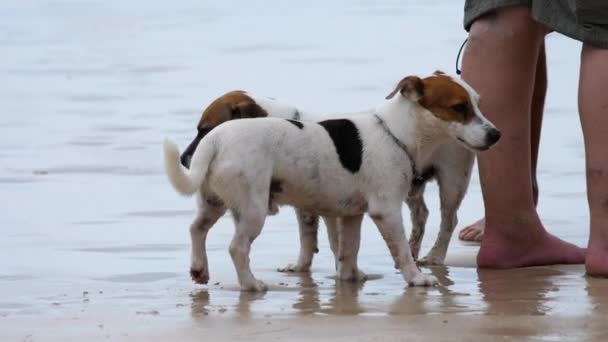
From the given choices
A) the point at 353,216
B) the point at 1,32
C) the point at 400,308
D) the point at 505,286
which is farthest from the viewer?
the point at 1,32

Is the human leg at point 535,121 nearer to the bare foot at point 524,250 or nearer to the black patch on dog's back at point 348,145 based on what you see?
the bare foot at point 524,250

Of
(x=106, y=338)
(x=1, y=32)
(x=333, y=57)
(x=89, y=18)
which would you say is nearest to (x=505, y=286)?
(x=106, y=338)

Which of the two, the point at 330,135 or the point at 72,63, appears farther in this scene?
the point at 72,63

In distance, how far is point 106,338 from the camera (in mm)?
5102

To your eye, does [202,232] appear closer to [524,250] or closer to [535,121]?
[524,250]

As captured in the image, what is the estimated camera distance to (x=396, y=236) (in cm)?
638

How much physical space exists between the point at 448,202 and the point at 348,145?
0.83 meters

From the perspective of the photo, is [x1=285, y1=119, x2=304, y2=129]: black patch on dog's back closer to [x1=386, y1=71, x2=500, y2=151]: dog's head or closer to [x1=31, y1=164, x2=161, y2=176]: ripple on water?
[x1=386, y1=71, x2=500, y2=151]: dog's head

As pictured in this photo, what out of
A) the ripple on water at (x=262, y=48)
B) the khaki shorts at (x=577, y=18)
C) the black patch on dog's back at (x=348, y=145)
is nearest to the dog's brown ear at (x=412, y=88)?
the black patch on dog's back at (x=348, y=145)

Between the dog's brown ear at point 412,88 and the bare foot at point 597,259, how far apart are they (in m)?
0.87

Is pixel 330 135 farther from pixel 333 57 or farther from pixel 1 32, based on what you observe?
pixel 1 32

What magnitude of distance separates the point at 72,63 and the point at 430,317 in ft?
31.5

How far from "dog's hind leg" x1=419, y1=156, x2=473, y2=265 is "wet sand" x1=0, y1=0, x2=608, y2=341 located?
9cm

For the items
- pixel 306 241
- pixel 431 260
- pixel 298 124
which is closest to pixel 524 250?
pixel 431 260
